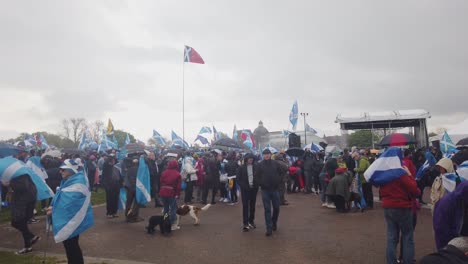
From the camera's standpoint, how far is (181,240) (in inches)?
308

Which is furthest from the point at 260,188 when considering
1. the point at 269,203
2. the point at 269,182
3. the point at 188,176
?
the point at 188,176

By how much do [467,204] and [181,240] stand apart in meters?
6.14

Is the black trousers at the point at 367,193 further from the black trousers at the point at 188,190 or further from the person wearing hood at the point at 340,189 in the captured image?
the black trousers at the point at 188,190

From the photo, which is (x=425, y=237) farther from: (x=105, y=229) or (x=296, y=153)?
(x=296, y=153)

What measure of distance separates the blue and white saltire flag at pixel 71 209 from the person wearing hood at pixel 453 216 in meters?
4.80

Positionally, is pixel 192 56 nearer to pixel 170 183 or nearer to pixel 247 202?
pixel 170 183

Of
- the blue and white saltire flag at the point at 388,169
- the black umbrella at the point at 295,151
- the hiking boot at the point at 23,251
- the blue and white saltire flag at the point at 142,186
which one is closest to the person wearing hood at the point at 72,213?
the hiking boot at the point at 23,251

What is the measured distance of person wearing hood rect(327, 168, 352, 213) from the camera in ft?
35.4

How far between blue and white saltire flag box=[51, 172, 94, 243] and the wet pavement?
5.12 ft

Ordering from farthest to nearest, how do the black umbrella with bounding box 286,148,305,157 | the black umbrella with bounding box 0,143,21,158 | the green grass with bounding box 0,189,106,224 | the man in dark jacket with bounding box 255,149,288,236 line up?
the black umbrella with bounding box 286,148,305,157
the green grass with bounding box 0,189,106,224
the black umbrella with bounding box 0,143,21,158
the man in dark jacket with bounding box 255,149,288,236

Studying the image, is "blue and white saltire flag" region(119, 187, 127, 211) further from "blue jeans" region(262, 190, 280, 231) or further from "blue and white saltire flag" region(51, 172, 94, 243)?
"blue and white saltire flag" region(51, 172, 94, 243)

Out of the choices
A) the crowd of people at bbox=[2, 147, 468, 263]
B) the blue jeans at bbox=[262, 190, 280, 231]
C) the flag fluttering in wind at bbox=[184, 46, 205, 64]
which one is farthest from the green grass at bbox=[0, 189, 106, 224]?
the flag fluttering in wind at bbox=[184, 46, 205, 64]

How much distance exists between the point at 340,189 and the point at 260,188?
2654mm

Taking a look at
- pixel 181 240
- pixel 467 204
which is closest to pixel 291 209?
pixel 181 240
